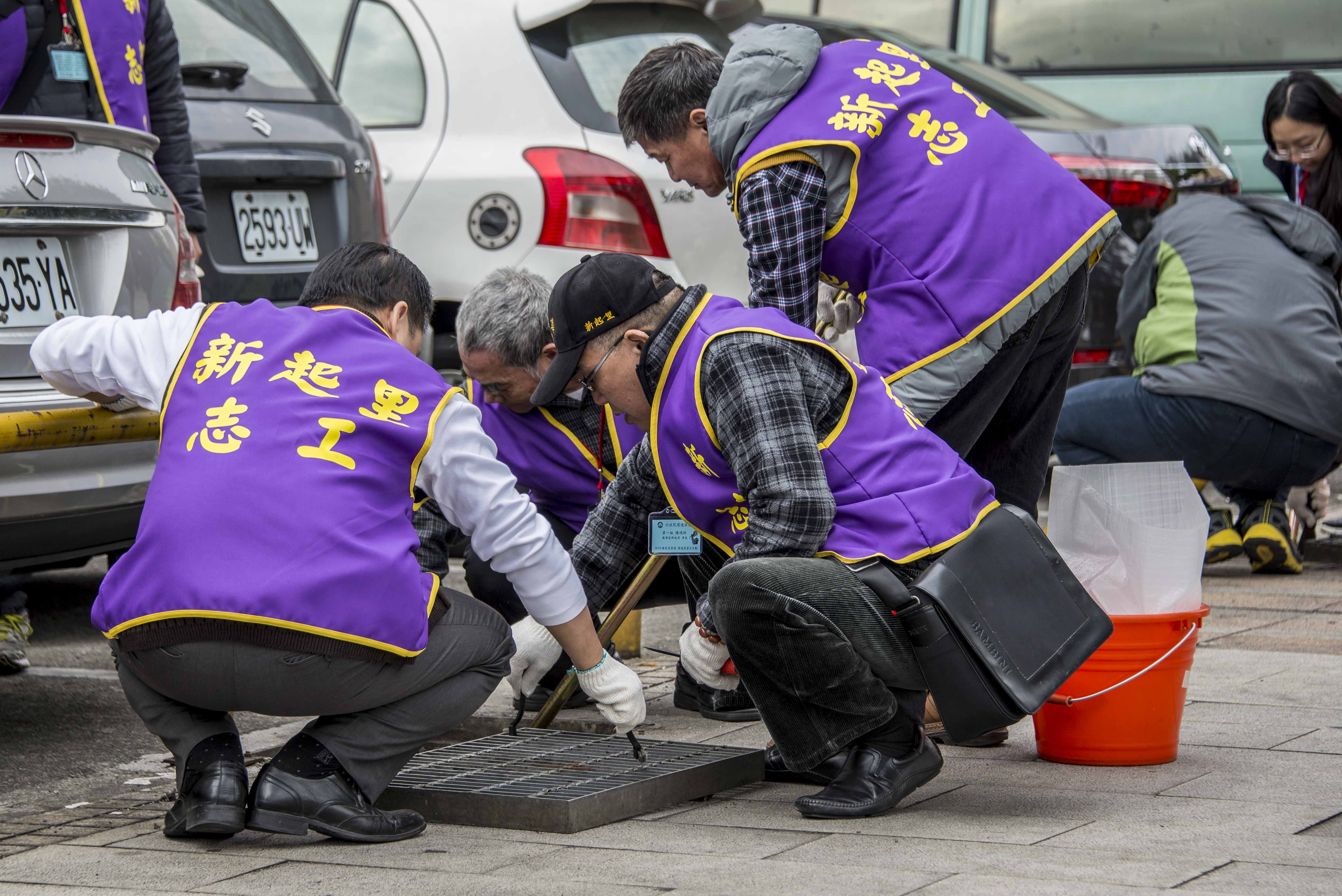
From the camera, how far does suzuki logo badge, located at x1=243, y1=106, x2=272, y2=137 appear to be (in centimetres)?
486

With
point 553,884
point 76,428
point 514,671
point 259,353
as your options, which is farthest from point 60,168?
point 553,884

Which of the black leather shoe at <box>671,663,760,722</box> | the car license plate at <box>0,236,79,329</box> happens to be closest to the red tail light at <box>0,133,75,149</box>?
the car license plate at <box>0,236,79,329</box>

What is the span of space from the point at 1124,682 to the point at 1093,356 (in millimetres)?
3865

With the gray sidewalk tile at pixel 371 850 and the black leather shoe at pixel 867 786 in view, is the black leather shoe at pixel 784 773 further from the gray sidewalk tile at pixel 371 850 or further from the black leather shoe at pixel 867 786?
the gray sidewalk tile at pixel 371 850

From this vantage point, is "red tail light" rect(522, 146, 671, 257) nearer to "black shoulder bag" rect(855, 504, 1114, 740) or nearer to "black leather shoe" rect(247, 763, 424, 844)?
"black shoulder bag" rect(855, 504, 1114, 740)

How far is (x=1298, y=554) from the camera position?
6.02 metres

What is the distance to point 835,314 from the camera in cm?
406

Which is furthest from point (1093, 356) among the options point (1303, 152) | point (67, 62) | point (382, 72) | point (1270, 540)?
point (67, 62)

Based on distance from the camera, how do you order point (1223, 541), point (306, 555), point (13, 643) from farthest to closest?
point (1223, 541), point (13, 643), point (306, 555)

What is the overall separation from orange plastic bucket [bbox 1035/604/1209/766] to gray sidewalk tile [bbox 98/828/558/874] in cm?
113

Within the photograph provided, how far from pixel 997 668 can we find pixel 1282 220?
3270 millimetres

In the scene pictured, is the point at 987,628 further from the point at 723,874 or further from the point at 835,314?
the point at 835,314

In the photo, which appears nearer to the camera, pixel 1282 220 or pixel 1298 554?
pixel 1282 220

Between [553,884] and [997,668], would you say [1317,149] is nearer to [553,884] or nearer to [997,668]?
[997,668]
